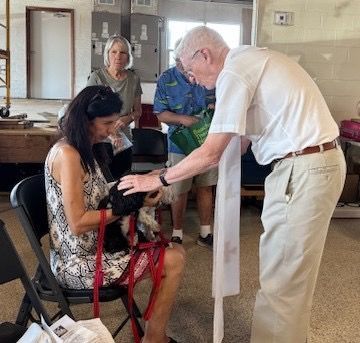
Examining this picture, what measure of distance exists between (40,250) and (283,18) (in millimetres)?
3239

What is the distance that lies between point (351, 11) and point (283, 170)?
307cm

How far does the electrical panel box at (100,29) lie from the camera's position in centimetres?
829

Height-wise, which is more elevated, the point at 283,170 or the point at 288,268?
the point at 283,170

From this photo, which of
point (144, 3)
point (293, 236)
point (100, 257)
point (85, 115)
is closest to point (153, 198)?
point (100, 257)

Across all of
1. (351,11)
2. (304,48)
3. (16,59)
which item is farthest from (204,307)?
(16,59)

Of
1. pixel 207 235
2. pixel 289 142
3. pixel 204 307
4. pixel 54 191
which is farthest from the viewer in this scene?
pixel 207 235

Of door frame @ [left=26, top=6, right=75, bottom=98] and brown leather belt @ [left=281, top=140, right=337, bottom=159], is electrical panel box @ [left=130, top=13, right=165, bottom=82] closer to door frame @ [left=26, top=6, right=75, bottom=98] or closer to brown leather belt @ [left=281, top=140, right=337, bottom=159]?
door frame @ [left=26, top=6, right=75, bottom=98]

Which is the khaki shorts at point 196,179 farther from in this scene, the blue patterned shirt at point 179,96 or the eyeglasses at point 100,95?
the eyeglasses at point 100,95

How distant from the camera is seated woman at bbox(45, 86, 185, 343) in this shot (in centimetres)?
151

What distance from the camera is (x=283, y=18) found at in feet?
12.8

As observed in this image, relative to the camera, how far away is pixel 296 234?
4.91 ft

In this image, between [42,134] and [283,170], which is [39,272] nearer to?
[283,170]

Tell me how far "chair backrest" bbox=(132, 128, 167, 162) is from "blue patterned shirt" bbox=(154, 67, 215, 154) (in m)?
0.80

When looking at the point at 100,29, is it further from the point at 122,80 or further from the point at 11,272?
the point at 11,272
